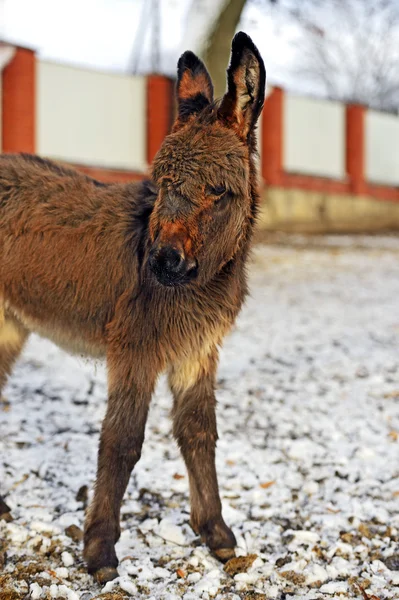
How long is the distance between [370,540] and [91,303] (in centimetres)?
206

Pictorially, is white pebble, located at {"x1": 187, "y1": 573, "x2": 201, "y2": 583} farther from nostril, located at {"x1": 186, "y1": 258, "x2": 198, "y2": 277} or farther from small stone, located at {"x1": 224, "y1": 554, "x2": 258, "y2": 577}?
nostril, located at {"x1": 186, "y1": 258, "x2": 198, "y2": 277}

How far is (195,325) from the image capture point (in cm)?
318

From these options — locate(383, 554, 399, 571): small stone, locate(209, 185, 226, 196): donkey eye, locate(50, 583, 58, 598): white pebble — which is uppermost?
locate(209, 185, 226, 196): donkey eye

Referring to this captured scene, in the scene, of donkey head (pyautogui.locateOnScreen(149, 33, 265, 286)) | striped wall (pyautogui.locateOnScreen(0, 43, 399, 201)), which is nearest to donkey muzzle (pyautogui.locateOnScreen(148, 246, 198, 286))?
donkey head (pyautogui.locateOnScreen(149, 33, 265, 286))

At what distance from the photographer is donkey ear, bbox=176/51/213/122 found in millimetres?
3106

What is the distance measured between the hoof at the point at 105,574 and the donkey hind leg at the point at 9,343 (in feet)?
4.47

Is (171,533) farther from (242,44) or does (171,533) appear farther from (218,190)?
(242,44)

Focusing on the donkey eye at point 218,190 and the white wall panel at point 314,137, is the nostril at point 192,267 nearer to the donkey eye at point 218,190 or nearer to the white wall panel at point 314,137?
the donkey eye at point 218,190

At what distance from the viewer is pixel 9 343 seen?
3.82m

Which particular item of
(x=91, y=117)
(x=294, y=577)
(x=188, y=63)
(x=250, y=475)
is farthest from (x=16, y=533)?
(x=91, y=117)

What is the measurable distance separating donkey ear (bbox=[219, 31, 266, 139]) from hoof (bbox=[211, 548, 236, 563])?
2149mm

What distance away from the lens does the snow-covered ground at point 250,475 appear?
3.17 m

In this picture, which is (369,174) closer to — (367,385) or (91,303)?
(367,385)

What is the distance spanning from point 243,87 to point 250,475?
2613mm
